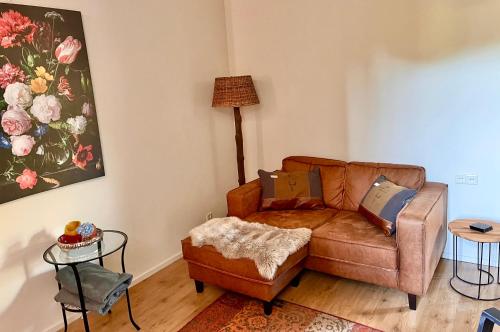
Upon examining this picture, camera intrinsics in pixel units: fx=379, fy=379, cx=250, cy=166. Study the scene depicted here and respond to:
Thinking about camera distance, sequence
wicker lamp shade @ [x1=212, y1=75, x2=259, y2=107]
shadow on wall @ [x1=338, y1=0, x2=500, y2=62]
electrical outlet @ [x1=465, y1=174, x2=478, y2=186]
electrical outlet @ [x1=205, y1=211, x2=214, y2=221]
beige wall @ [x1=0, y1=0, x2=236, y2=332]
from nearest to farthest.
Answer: beige wall @ [x1=0, y1=0, x2=236, y2=332], shadow on wall @ [x1=338, y1=0, x2=500, y2=62], electrical outlet @ [x1=465, y1=174, x2=478, y2=186], wicker lamp shade @ [x1=212, y1=75, x2=259, y2=107], electrical outlet @ [x1=205, y1=211, x2=214, y2=221]

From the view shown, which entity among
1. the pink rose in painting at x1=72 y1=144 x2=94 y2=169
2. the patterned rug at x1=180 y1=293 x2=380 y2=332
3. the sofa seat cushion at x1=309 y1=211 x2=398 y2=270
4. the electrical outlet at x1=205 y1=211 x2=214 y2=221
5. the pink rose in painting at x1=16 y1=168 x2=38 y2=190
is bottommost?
the patterned rug at x1=180 y1=293 x2=380 y2=332

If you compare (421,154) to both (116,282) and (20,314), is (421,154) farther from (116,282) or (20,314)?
(20,314)

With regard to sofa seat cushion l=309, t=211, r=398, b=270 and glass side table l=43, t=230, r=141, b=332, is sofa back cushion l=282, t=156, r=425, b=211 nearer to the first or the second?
sofa seat cushion l=309, t=211, r=398, b=270

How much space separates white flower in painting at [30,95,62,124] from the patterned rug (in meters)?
1.62

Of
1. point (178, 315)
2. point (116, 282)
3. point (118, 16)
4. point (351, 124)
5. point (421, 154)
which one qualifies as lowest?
point (178, 315)

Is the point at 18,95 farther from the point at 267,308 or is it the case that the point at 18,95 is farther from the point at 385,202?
the point at 385,202

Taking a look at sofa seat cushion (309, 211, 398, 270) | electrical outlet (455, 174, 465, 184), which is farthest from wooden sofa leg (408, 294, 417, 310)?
electrical outlet (455, 174, 465, 184)

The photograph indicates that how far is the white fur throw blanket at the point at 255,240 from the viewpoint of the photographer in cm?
242

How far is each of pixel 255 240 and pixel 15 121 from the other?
1676mm

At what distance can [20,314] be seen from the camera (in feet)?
7.81

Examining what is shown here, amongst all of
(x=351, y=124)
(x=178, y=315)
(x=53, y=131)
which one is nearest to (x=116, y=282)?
(x=178, y=315)

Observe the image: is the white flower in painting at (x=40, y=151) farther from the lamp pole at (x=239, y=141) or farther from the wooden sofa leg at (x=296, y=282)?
the wooden sofa leg at (x=296, y=282)

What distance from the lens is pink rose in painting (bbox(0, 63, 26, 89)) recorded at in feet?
7.25

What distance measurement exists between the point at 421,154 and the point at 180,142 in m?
2.09
